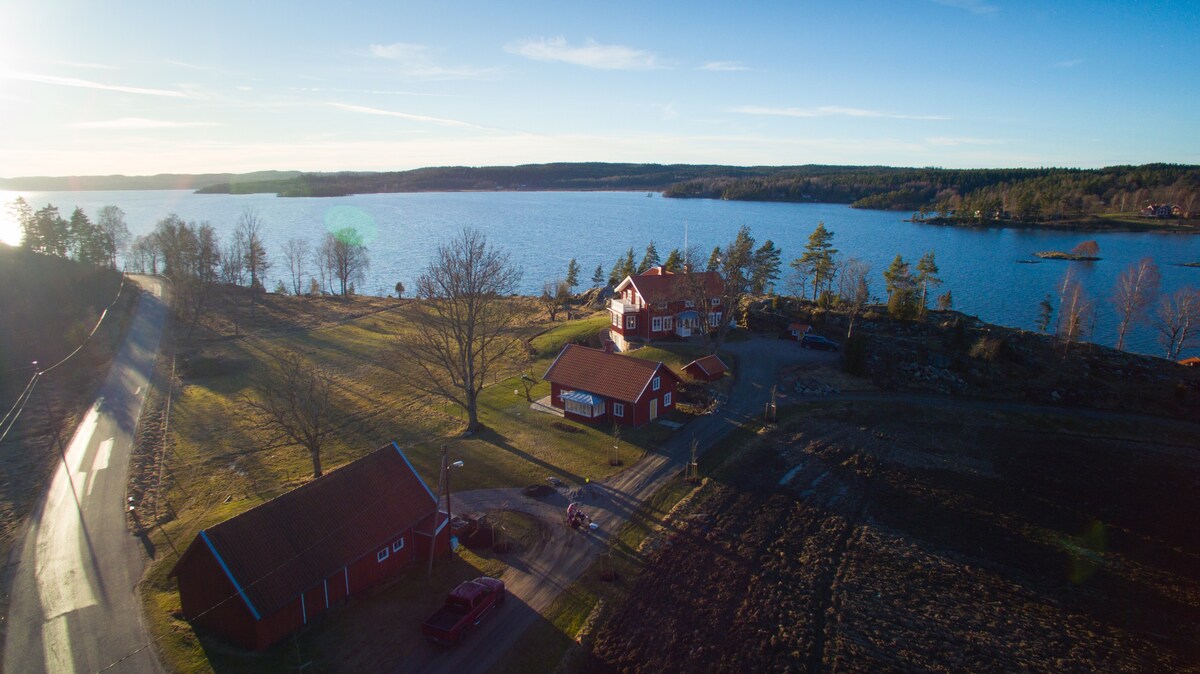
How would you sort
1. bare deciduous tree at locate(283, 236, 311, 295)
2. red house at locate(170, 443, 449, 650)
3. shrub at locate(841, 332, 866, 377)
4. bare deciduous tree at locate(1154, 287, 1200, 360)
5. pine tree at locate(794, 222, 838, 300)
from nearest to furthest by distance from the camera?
1. red house at locate(170, 443, 449, 650)
2. shrub at locate(841, 332, 866, 377)
3. bare deciduous tree at locate(1154, 287, 1200, 360)
4. pine tree at locate(794, 222, 838, 300)
5. bare deciduous tree at locate(283, 236, 311, 295)

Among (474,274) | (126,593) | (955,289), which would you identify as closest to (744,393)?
(474,274)

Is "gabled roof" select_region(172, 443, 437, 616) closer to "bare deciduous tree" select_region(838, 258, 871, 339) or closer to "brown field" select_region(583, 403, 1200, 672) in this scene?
"brown field" select_region(583, 403, 1200, 672)

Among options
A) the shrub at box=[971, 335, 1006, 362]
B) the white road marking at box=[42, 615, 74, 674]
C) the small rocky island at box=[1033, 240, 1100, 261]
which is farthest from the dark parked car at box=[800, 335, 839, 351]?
the small rocky island at box=[1033, 240, 1100, 261]

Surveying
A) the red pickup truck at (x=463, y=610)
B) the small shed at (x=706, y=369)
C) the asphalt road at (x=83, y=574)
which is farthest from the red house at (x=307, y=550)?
the small shed at (x=706, y=369)

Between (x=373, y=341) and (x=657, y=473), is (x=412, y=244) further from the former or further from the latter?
(x=657, y=473)

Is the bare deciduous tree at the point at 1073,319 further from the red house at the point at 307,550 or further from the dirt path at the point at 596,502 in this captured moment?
the red house at the point at 307,550

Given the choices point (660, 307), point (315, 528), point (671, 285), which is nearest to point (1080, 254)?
point (671, 285)

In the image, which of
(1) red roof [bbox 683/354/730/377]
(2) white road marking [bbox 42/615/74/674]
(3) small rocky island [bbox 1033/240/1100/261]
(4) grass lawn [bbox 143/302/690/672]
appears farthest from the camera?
(3) small rocky island [bbox 1033/240/1100/261]

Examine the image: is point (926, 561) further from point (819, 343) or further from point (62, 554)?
point (62, 554)
